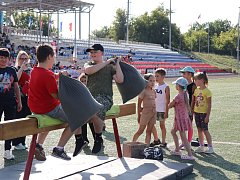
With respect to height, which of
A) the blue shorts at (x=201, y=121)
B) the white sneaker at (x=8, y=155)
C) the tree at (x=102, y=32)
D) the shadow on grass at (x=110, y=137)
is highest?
the tree at (x=102, y=32)

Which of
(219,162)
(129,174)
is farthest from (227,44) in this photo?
(129,174)

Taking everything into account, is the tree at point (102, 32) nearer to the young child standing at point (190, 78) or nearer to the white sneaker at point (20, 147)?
the young child standing at point (190, 78)

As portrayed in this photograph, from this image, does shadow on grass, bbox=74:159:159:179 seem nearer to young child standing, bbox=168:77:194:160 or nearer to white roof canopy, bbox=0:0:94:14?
young child standing, bbox=168:77:194:160

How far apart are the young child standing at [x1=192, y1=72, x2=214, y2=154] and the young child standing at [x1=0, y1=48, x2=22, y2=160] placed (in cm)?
317

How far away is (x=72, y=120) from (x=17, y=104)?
271 cm

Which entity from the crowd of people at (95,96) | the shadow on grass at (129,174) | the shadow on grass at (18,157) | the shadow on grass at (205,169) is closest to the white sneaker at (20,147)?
the crowd of people at (95,96)

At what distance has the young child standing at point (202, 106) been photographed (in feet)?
28.8

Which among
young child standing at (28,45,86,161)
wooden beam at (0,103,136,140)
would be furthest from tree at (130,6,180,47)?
wooden beam at (0,103,136,140)

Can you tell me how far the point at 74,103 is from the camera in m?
5.84

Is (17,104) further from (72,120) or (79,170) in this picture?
(72,120)

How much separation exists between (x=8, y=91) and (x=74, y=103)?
251 cm

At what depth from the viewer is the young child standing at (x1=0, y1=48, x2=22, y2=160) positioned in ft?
25.8

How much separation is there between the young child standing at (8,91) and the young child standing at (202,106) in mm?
3174

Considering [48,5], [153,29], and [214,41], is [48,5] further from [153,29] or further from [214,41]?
[214,41]
